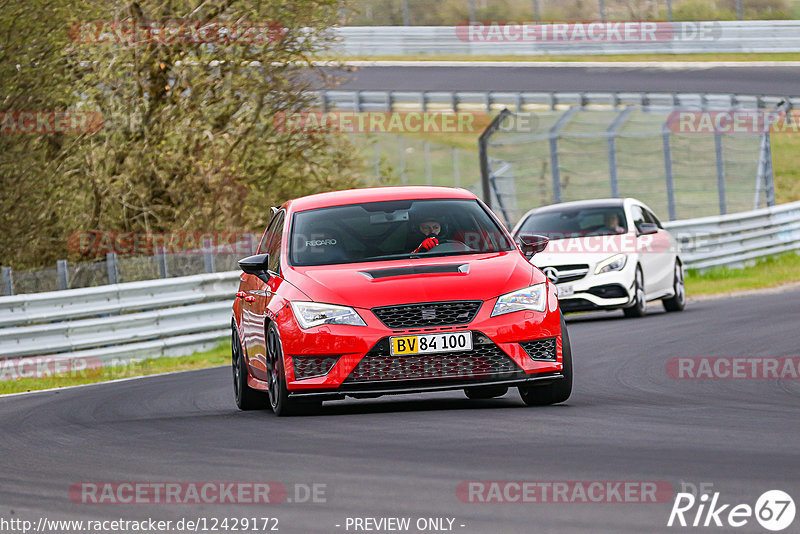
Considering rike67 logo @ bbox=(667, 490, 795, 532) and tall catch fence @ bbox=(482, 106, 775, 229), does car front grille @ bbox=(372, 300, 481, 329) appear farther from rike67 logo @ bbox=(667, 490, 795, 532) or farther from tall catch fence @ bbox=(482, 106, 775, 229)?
tall catch fence @ bbox=(482, 106, 775, 229)

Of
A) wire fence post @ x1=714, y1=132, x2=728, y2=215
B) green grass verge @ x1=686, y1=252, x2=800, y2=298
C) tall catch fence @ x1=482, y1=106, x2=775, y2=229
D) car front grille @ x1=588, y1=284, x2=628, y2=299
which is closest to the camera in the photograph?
car front grille @ x1=588, y1=284, x2=628, y2=299

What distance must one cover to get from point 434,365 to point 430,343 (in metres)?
0.14

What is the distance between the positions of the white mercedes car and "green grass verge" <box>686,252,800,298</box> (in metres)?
4.21

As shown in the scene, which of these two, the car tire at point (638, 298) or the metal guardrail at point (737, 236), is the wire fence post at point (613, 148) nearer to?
the metal guardrail at point (737, 236)

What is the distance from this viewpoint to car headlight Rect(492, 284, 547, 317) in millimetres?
9258

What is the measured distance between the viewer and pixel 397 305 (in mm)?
9141

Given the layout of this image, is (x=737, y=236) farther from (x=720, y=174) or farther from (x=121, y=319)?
(x=121, y=319)

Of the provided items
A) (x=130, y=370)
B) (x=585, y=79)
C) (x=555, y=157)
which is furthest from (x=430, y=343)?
(x=585, y=79)

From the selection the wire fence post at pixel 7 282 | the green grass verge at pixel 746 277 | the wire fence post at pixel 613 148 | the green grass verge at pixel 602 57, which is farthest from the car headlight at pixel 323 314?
the green grass verge at pixel 602 57

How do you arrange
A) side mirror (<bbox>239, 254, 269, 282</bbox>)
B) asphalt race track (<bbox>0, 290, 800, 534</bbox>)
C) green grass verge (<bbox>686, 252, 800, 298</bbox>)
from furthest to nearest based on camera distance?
green grass verge (<bbox>686, 252, 800, 298</bbox>)
side mirror (<bbox>239, 254, 269, 282</bbox>)
asphalt race track (<bbox>0, 290, 800, 534</bbox>)

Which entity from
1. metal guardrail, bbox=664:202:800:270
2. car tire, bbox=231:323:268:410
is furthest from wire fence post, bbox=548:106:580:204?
car tire, bbox=231:323:268:410

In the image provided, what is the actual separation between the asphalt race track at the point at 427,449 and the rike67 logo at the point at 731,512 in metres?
0.05

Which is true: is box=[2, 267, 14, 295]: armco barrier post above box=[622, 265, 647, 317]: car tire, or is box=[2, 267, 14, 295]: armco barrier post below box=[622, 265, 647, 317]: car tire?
above

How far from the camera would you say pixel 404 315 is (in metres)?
9.13
